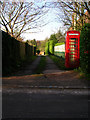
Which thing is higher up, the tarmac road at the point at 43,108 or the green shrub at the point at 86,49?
the green shrub at the point at 86,49

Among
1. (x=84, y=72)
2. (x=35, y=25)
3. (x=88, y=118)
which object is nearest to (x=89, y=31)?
(x=84, y=72)

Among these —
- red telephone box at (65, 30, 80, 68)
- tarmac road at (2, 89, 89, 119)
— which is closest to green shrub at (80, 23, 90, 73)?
red telephone box at (65, 30, 80, 68)

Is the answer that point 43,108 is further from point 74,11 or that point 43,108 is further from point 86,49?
point 74,11

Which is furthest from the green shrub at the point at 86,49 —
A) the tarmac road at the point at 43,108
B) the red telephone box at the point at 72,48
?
the tarmac road at the point at 43,108

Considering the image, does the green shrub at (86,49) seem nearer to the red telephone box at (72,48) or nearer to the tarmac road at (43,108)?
the red telephone box at (72,48)

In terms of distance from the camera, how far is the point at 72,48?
1261cm

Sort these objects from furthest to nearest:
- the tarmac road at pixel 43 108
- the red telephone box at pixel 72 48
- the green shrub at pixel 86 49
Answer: the red telephone box at pixel 72 48, the green shrub at pixel 86 49, the tarmac road at pixel 43 108

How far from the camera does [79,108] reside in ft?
15.2

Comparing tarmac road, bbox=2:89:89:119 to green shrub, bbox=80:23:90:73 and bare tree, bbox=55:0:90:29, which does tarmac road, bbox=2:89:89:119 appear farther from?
bare tree, bbox=55:0:90:29

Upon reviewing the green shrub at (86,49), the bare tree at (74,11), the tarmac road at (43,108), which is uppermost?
the bare tree at (74,11)

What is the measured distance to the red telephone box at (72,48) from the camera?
12516mm

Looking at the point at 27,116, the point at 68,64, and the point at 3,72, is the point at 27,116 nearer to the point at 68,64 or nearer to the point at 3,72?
the point at 3,72

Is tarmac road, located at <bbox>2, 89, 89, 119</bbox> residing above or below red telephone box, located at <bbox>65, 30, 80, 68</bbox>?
below

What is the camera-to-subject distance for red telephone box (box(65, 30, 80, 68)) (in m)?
12.5
